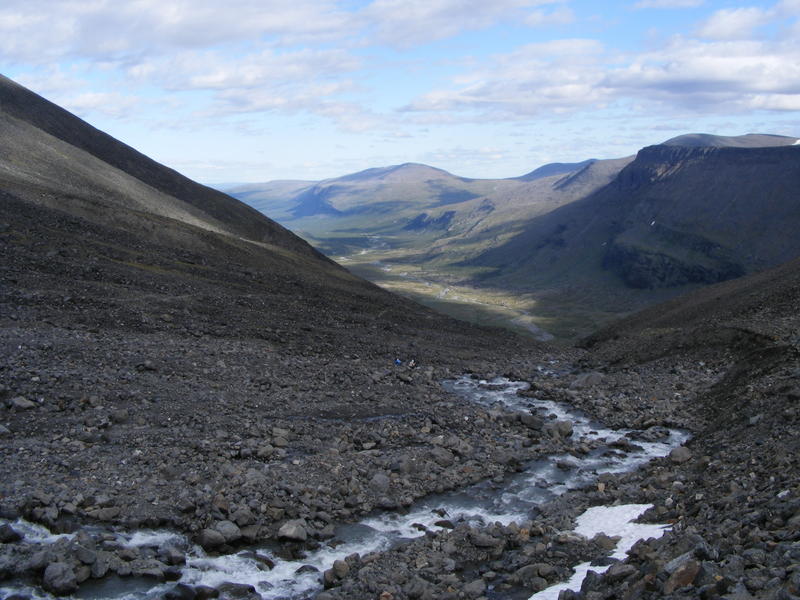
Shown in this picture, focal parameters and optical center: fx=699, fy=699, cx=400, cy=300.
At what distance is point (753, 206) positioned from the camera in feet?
541

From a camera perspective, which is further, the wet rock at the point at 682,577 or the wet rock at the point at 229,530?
the wet rock at the point at 229,530

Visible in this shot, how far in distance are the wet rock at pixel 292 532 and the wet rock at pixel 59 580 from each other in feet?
19.1

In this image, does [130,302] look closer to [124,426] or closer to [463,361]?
[124,426]

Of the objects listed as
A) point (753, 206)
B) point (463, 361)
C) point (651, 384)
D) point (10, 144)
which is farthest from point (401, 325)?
point (753, 206)

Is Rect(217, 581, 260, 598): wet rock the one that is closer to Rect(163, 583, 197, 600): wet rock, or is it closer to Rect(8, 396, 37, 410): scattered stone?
Rect(163, 583, 197, 600): wet rock

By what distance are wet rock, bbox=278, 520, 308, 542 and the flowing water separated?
0.65m

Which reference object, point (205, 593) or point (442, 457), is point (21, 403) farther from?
point (442, 457)

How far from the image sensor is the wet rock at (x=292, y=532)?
21188 millimetres

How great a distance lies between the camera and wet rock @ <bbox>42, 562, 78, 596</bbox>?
17.4 metres

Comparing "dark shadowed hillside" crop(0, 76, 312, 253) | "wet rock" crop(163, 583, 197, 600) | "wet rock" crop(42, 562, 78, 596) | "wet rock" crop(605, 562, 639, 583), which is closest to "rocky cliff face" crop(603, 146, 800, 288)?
"dark shadowed hillside" crop(0, 76, 312, 253)

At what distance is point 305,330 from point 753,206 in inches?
5909

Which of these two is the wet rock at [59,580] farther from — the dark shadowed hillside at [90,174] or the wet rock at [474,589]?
the dark shadowed hillside at [90,174]

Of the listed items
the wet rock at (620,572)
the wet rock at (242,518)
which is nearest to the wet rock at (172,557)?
the wet rock at (242,518)

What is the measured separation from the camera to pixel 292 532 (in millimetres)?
21250
